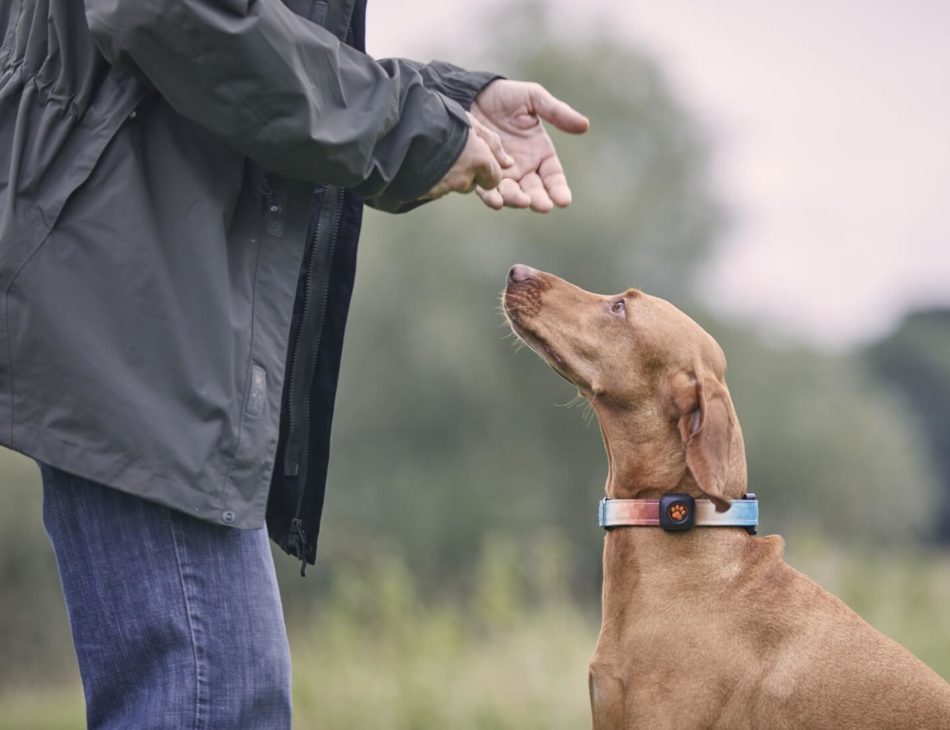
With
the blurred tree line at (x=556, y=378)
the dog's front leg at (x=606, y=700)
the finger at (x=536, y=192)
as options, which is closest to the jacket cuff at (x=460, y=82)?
the finger at (x=536, y=192)

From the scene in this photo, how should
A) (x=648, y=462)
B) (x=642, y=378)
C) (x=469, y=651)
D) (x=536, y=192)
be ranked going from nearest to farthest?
(x=536, y=192)
(x=648, y=462)
(x=642, y=378)
(x=469, y=651)

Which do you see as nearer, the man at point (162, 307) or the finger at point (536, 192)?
the man at point (162, 307)

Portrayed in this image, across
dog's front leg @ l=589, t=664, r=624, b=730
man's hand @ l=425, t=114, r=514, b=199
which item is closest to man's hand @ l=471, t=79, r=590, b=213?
man's hand @ l=425, t=114, r=514, b=199

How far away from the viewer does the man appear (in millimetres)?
2543

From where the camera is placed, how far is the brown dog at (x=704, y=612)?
352 cm

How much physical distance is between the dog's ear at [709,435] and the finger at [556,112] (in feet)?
2.90

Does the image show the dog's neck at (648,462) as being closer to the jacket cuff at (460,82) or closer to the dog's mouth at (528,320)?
the dog's mouth at (528,320)

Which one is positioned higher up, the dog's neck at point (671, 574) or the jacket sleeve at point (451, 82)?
the jacket sleeve at point (451, 82)

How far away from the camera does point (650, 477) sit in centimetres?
388

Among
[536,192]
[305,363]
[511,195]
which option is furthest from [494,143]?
[305,363]

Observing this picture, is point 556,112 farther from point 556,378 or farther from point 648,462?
point 556,378

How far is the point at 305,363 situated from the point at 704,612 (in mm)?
1400

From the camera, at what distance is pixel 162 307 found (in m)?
2.61

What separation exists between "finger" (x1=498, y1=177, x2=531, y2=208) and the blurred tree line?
15111 millimetres
